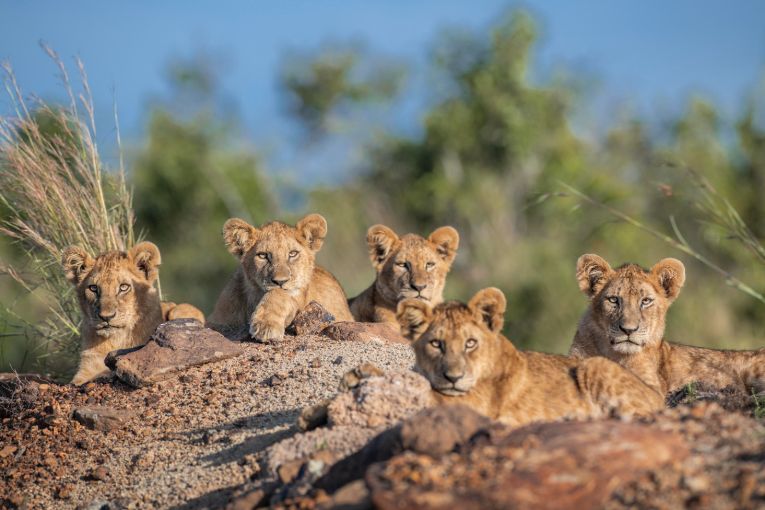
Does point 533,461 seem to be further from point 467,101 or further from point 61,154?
point 467,101

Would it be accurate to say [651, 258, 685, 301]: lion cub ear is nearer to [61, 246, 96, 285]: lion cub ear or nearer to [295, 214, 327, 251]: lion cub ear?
[295, 214, 327, 251]: lion cub ear

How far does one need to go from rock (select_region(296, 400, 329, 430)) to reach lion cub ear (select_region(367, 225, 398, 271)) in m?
4.26

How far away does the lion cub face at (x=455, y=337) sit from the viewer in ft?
21.4

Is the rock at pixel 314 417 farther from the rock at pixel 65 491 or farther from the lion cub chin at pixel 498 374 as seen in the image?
the rock at pixel 65 491

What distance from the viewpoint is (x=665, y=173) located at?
1075 inches

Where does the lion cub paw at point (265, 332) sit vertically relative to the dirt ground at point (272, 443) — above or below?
above

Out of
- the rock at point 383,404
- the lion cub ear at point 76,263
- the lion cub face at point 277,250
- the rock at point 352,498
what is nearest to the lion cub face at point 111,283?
the lion cub ear at point 76,263

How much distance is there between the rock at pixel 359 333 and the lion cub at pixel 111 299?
170 centimetres

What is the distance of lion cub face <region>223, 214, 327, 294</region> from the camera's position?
993cm

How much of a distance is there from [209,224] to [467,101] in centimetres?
789

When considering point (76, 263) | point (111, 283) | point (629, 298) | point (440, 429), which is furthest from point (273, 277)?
point (440, 429)

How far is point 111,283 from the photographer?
958 centimetres

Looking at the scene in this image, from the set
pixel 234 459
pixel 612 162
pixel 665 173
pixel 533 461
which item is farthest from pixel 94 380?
pixel 612 162

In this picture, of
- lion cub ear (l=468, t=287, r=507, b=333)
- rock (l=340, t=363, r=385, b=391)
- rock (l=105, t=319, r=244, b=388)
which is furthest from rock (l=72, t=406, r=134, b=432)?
lion cub ear (l=468, t=287, r=507, b=333)
